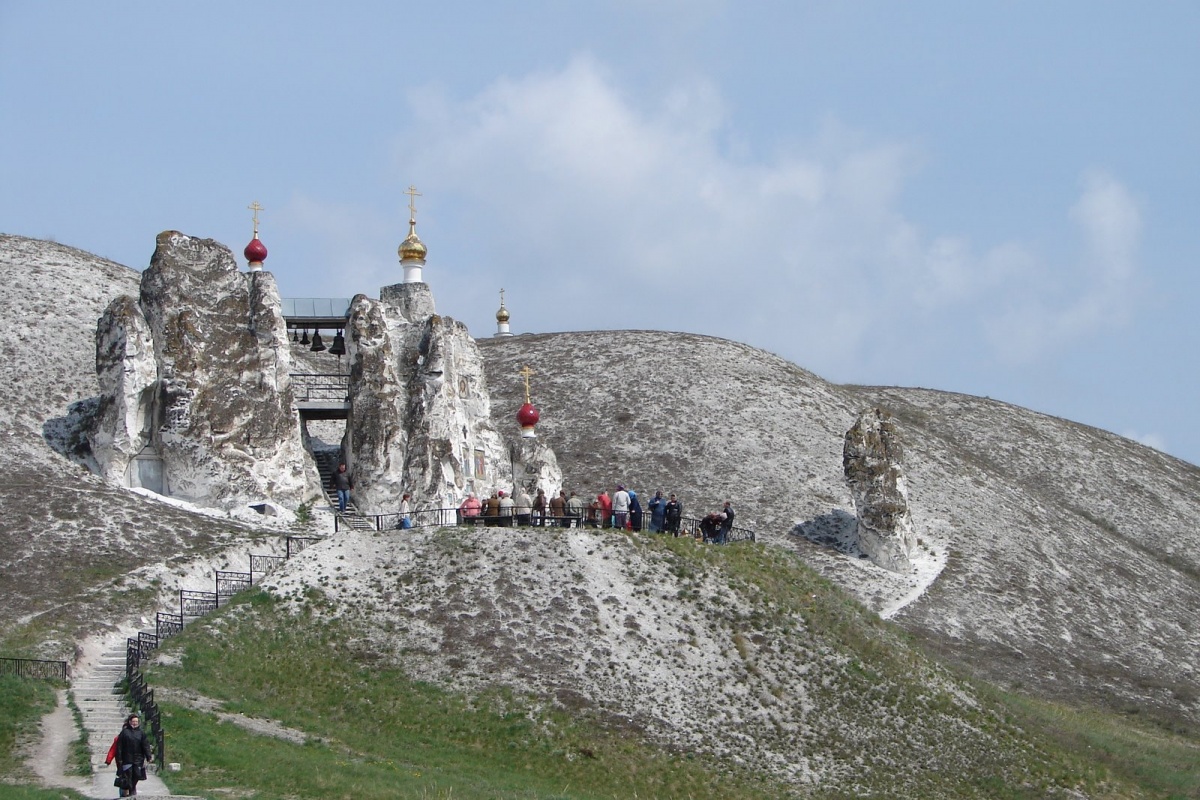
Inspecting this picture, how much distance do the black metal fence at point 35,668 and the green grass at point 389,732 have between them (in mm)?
2217

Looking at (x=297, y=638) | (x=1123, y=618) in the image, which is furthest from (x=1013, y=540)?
(x=297, y=638)

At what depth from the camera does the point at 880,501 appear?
189ft

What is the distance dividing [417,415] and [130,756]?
27409 mm

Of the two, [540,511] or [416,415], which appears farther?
[416,415]

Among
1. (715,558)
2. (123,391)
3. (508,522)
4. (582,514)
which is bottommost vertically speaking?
(715,558)

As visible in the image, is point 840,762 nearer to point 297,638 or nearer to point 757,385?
point 297,638

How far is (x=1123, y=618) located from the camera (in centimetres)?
5916

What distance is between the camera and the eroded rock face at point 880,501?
57.7m

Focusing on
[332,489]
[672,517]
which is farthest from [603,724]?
[332,489]

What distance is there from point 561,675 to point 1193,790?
1644 cm

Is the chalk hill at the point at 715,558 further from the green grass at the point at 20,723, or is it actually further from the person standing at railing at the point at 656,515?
the green grass at the point at 20,723

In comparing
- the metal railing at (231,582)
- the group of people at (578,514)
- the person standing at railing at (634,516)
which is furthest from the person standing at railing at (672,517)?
the metal railing at (231,582)

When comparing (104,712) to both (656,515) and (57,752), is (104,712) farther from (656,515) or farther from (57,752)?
(656,515)

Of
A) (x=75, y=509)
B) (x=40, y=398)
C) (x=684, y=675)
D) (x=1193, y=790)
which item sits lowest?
(x=1193, y=790)
